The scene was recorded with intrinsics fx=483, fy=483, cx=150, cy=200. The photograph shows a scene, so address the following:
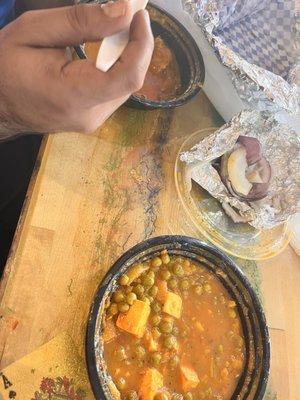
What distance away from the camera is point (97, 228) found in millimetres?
1290

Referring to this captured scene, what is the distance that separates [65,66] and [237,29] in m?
1.08

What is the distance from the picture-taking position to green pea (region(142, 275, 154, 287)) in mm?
1254

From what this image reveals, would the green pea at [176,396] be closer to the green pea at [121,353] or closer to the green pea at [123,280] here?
the green pea at [121,353]

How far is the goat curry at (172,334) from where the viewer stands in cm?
118

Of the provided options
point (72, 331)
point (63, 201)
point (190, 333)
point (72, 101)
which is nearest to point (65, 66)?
point (72, 101)

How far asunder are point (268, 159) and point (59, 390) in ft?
3.19

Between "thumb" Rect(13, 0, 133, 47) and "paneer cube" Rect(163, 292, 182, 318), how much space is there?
0.71 metres

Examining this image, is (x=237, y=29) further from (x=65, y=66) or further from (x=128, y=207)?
(x=65, y=66)

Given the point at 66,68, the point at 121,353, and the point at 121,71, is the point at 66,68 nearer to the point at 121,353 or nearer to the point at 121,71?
the point at 121,71

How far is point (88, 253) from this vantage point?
4.10ft

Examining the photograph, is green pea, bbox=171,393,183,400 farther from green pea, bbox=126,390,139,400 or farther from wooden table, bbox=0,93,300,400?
wooden table, bbox=0,93,300,400

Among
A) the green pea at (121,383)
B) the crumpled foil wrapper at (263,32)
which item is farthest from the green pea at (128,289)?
the crumpled foil wrapper at (263,32)

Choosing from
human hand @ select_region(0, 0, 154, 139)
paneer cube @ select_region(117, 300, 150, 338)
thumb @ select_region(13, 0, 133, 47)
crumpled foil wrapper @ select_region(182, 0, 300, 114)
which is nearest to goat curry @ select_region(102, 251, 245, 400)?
paneer cube @ select_region(117, 300, 150, 338)

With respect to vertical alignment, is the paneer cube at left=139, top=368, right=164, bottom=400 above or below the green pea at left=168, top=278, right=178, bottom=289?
below
